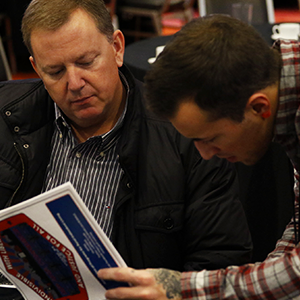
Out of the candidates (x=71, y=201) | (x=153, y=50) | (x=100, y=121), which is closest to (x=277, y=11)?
(x=153, y=50)

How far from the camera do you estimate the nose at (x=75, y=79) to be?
55.7 inches

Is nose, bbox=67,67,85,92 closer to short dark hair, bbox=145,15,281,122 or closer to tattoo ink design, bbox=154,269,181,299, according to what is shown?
short dark hair, bbox=145,15,281,122

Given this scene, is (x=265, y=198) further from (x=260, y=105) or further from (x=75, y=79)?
(x=260, y=105)

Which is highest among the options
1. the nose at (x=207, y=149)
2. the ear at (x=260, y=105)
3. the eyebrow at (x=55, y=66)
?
the eyebrow at (x=55, y=66)

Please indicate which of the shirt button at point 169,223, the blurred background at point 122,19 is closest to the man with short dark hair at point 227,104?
the shirt button at point 169,223

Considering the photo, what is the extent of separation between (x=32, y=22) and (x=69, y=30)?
121 millimetres

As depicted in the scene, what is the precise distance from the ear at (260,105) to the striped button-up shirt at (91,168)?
57 centimetres

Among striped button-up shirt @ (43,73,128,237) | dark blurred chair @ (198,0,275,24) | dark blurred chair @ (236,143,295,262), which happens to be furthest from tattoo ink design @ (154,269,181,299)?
dark blurred chair @ (198,0,275,24)

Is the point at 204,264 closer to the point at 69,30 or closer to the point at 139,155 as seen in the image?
the point at 139,155

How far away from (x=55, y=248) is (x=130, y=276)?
20 centimetres

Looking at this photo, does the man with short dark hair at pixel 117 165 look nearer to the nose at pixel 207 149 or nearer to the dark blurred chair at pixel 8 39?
the nose at pixel 207 149

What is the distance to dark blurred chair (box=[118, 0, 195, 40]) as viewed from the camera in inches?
209

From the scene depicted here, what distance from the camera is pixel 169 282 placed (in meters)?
1.06

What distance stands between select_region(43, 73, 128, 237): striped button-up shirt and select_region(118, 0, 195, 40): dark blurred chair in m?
3.99
